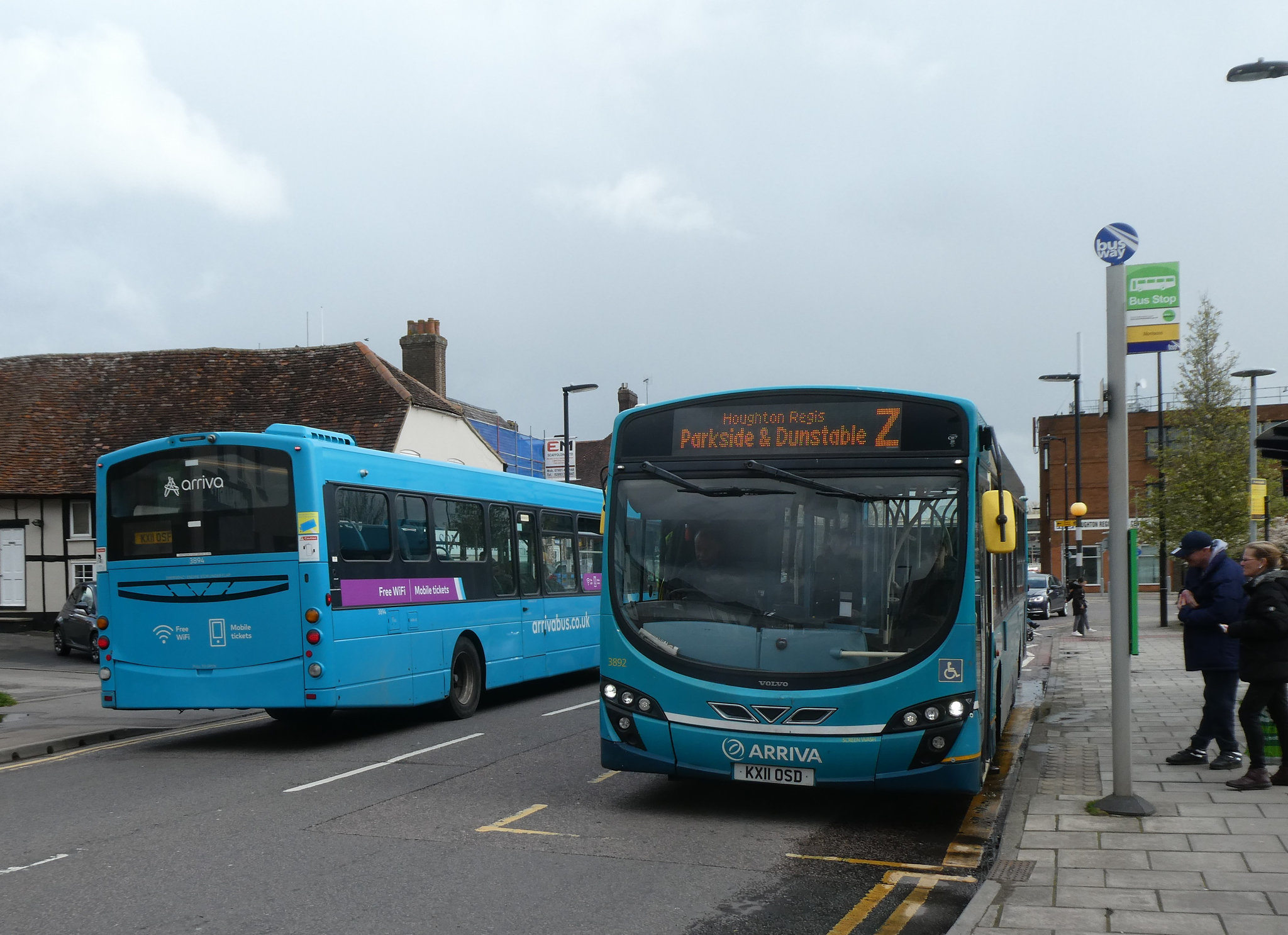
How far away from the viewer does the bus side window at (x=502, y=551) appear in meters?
14.8

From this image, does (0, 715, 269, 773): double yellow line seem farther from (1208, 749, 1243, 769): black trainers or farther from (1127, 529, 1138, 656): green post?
(1208, 749, 1243, 769): black trainers

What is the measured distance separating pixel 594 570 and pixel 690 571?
31.4 ft

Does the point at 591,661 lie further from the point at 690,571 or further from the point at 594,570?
the point at 690,571

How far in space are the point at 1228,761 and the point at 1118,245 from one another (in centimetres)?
396

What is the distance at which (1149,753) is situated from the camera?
10125 mm

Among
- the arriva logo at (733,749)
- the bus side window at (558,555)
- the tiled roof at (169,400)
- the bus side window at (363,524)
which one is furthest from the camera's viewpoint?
the tiled roof at (169,400)

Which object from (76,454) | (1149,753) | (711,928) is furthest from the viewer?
(76,454)

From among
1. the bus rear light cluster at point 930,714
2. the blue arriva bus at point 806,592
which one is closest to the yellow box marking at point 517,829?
the blue arriva bus at point 806,592

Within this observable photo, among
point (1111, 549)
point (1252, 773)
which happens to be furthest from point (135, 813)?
point (1252, 773)

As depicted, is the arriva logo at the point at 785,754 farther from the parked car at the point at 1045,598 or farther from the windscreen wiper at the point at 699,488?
the parked car at the point at 1045,598

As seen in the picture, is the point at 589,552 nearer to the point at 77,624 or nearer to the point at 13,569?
the point at 77,624

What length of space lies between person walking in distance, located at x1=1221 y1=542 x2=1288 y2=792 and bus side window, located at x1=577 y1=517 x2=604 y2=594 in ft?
33.1

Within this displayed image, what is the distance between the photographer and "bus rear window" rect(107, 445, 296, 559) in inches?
449

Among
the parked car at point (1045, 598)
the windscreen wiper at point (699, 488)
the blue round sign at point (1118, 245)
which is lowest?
the parked car at point (1045, 598)
